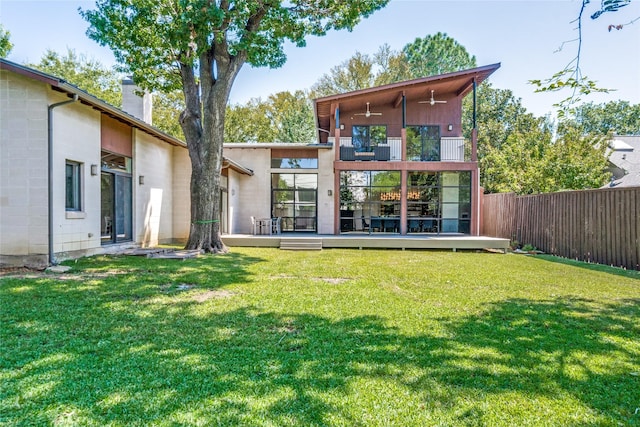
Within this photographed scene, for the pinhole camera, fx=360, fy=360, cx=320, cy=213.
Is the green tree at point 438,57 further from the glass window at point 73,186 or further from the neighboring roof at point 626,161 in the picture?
the glass window at point 73,186

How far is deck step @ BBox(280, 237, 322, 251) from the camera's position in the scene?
12.3 meters

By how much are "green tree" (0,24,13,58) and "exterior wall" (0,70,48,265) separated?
17.2 m

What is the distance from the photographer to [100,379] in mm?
2662

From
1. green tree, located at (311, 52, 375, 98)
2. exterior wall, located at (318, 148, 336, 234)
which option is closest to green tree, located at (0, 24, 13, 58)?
exterior wall, located at (318, 148, 336, 234)

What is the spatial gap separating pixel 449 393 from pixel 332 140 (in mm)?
14706

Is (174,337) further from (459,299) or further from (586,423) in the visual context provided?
(459,299)

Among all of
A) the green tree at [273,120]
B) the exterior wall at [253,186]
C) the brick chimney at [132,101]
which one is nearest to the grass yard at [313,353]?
the brick chimney at [132,101]

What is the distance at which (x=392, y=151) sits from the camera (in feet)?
52.6

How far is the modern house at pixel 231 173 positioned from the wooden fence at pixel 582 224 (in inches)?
64.2

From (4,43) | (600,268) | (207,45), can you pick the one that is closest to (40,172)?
(207,45)

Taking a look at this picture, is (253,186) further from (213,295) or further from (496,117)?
(496,117)

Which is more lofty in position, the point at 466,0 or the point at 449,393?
the point at 466,0

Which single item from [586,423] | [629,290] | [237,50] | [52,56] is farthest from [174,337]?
[52,56]

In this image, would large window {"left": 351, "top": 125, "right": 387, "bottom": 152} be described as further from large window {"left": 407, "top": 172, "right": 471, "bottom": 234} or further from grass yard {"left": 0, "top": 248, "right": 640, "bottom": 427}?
grass yard {"left": 0, "top": 248, "right": 640, "bottom": 427}
